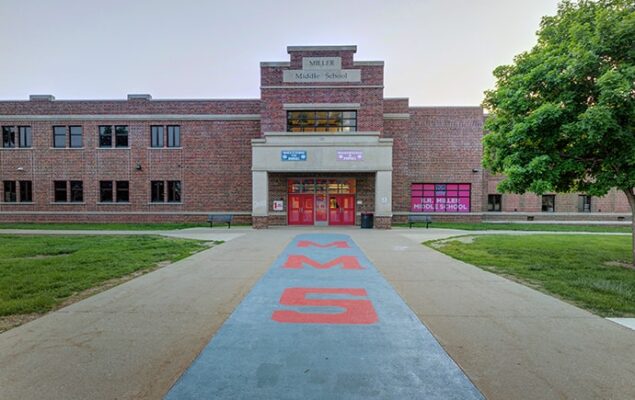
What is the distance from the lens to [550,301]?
19.8 feet

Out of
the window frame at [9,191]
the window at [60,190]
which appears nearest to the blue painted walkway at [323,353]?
the window at [60,190]

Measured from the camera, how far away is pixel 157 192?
2441 cm

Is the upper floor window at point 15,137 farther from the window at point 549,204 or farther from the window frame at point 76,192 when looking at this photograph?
the window at point 549,204

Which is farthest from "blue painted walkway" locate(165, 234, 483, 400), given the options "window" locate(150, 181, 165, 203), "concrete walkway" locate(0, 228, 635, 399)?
"window" locate(150, 181, 165, 203)

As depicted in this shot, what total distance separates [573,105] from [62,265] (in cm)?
1462

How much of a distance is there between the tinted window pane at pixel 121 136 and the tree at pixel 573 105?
82.4ft

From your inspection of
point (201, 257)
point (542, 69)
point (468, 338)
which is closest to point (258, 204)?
point (201, 257)

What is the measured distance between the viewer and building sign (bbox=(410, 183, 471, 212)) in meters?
25.4

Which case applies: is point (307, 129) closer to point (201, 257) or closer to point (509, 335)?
point (201, 257)

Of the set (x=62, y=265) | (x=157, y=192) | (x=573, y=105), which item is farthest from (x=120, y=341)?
(x=157, y=192)

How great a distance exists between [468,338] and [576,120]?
7661 millimetres

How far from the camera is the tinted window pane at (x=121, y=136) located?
80.0 feet

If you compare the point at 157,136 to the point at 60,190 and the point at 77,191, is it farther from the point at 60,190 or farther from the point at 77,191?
the point at 60,190

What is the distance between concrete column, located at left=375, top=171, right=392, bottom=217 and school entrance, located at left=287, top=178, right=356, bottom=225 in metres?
2.78
